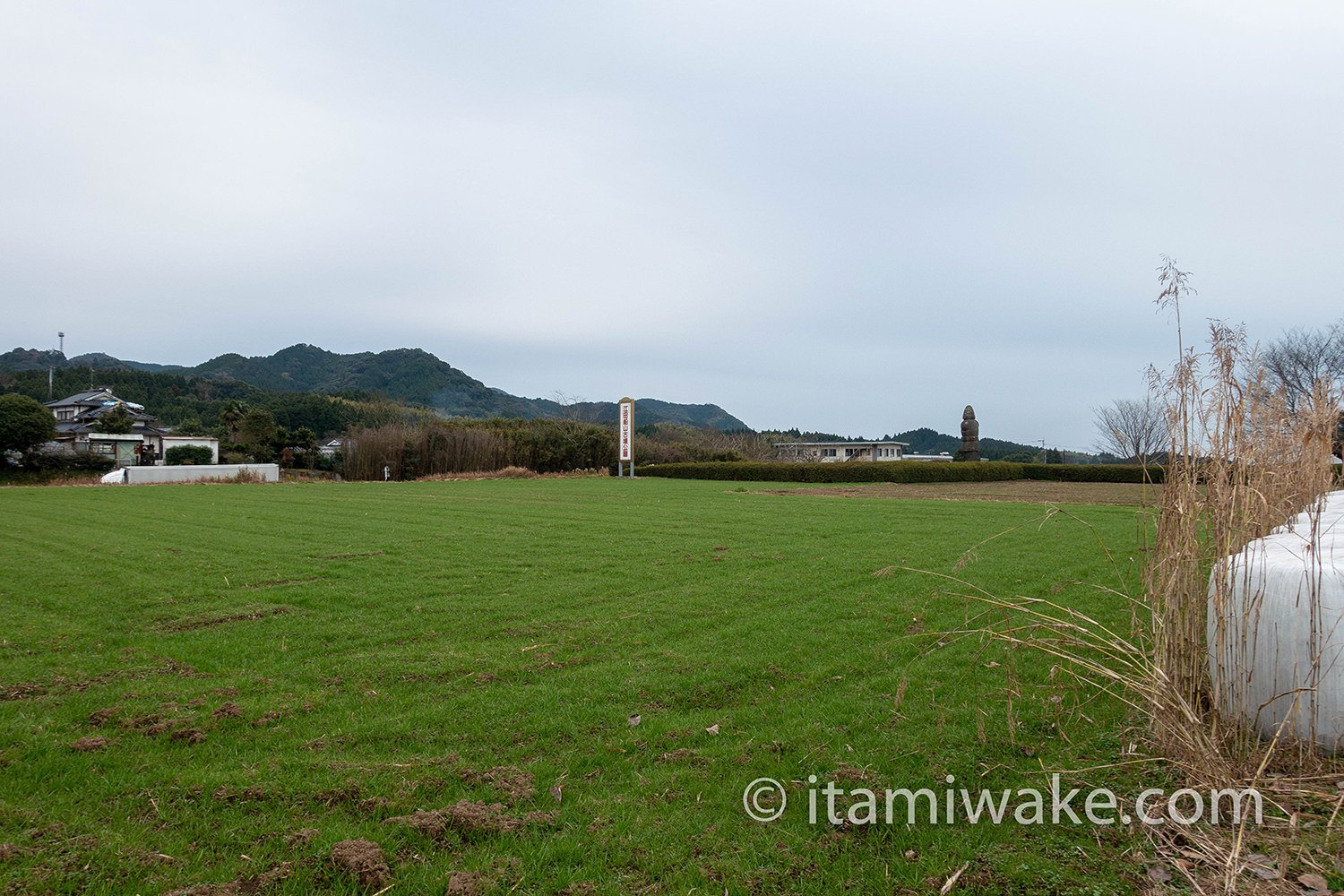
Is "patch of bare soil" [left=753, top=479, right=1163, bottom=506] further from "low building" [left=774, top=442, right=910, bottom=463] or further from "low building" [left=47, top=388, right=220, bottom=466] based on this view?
"low building" [left=47, top=388, right=220, bottom=466]

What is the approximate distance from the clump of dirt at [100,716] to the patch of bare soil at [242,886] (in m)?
1.72

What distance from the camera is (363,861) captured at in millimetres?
2152

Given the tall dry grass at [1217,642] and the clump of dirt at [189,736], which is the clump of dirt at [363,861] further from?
the tall dry grass at [1217,642]

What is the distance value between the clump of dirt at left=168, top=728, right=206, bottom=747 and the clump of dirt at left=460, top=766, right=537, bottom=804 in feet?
4.22

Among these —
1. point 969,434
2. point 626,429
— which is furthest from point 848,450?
point 626,429

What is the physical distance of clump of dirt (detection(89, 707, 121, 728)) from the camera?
10.5 feet

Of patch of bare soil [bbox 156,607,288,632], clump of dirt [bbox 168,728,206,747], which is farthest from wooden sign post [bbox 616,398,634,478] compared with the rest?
clump of dirt [bbox 168,728,206,747]

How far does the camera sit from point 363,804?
252 centimetres

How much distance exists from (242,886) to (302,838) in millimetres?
255

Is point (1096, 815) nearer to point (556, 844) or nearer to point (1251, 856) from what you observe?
point (1251, 856)

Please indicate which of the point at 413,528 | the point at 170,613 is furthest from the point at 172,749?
the point at 413,528

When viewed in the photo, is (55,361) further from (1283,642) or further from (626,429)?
(1283,642)

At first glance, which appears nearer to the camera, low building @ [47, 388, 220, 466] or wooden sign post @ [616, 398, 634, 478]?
wooden sign post @ [616, 398, 634, 478]

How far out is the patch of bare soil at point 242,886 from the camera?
1.99m
